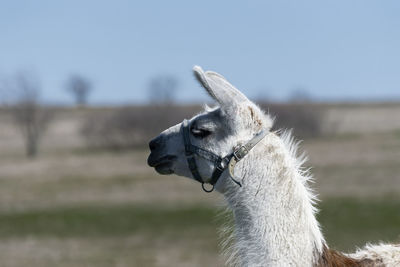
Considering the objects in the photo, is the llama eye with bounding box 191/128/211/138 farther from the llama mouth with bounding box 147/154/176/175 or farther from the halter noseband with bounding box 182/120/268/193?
the llama mouth with bounding box 147/154/176/175

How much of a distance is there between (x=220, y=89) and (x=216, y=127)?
11.9 inches

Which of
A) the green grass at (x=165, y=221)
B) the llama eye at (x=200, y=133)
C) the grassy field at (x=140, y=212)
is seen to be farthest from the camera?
the green grass at (x=165, y=221)

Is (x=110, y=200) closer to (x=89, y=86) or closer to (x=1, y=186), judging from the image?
(x=1, y=186)

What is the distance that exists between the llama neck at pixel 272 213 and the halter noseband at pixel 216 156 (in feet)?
0.20

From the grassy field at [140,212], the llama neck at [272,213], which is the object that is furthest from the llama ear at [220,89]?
the grassy field at [140,212]

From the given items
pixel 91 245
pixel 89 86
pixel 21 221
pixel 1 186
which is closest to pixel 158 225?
pixel 91 245

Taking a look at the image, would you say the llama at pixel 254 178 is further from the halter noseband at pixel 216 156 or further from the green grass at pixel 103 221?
the green grass at pixel 103 221

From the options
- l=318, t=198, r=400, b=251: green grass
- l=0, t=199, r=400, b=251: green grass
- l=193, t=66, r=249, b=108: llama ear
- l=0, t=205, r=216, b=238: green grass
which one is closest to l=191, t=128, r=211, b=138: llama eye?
l=193, t=66, r=249, b=108: llama ear

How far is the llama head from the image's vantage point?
4777mm

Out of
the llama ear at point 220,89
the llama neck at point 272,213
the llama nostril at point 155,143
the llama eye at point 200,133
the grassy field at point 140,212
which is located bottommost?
the grassy field at point 140,212

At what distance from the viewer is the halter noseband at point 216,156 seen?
4.75 m

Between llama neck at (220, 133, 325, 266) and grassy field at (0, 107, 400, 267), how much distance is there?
13.4 feet

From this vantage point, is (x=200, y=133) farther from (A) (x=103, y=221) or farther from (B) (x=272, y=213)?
(A) (x=103, y=221)

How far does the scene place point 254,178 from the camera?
478 centimetres
